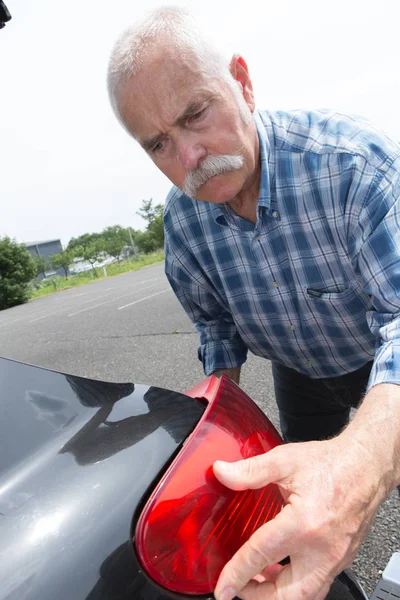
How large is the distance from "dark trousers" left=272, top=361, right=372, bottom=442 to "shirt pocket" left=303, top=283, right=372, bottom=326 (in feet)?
1.24

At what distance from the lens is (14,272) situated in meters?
23.7

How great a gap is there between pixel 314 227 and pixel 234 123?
1.28 ft

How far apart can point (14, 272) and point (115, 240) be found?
52746mm

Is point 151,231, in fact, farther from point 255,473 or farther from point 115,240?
point 255,473

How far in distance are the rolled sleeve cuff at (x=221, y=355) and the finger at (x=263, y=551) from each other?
111 cm

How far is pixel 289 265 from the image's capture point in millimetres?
1455

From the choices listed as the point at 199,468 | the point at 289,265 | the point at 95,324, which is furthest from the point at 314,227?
the point at 95,324

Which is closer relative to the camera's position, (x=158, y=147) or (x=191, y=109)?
(x=191, y=109)

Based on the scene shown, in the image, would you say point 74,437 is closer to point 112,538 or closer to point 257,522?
point 112,538

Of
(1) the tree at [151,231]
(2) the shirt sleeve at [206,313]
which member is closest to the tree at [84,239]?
(1) the tree at [151,231]

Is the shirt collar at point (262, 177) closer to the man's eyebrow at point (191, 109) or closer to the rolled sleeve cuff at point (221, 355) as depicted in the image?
the man's eyebrow at point (191, 109)

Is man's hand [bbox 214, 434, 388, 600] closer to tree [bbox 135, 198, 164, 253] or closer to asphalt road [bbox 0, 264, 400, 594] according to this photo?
asphalt road [bbox 0, 264, 400, 594]

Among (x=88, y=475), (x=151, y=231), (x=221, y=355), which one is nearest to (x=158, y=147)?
(x=221, y=355)

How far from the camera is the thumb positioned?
74 centimetres
